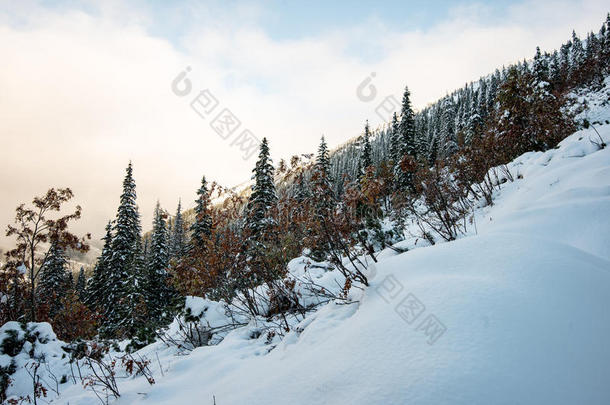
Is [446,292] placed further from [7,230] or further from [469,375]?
[7,230]

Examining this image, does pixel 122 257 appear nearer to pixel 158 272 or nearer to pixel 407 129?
pixel 158 272

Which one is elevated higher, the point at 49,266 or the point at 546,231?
the point at 49,266

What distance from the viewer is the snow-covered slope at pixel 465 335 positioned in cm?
138

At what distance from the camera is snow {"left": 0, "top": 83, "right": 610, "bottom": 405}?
138 cm

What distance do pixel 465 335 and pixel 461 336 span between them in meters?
0.02

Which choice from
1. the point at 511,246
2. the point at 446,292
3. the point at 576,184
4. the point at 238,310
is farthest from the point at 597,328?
the point at 238,310

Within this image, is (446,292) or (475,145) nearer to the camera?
(446,292)

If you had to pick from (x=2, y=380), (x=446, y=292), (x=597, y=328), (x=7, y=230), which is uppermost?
(x=7, y=230)

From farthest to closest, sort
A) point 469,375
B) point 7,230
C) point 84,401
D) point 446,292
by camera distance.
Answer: point 7,230
point 84,401
point 446,292
point 469,375

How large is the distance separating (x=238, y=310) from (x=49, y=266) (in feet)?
95.0

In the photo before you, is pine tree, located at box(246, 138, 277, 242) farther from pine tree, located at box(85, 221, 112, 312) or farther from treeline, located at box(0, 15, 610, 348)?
pine tree, located at box(85, 221, 112, 312)

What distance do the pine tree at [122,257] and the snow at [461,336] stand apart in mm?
20532

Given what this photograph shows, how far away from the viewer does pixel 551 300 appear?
5.80ft

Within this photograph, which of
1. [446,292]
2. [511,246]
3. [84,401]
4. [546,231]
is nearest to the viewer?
[446,292]
